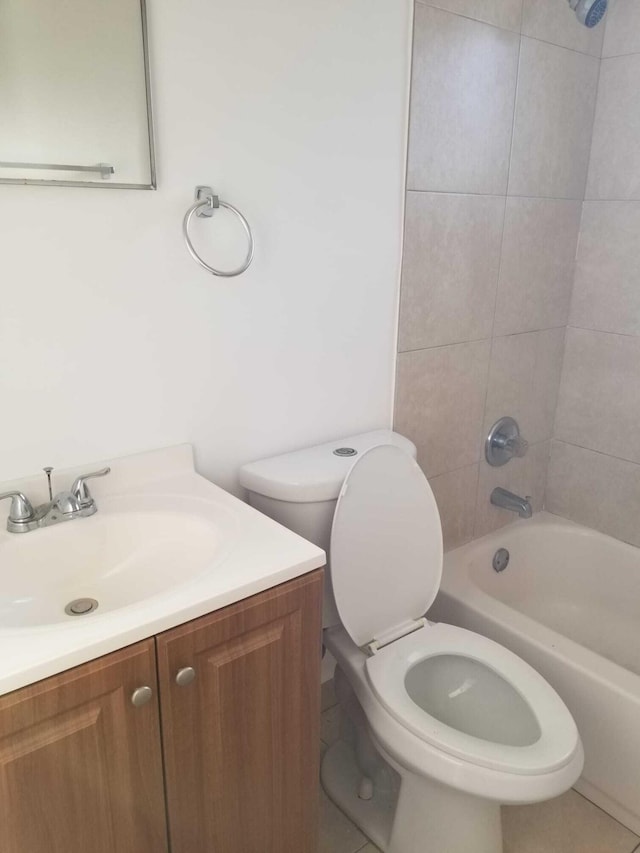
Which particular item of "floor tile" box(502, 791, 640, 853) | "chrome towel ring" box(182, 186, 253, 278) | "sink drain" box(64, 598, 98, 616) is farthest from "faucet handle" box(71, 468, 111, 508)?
"floor tile" box(502, 791, 640, 853)

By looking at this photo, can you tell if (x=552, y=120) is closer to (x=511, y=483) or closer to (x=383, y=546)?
(x=511, y=483)

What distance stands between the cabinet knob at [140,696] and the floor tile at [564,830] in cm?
113

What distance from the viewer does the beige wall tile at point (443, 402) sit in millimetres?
1880

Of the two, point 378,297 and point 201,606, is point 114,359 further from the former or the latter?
point 378,297

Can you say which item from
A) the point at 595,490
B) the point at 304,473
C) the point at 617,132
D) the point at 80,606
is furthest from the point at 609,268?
the point at 80,606

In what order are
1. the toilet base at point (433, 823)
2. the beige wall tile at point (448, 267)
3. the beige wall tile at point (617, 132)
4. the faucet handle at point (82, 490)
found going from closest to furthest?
the faucet handle at point (82, 490) → the toilet base at point (433, 823) → the beige wall tile at point (448, 267) → the beige wall tile at point (617, 132)

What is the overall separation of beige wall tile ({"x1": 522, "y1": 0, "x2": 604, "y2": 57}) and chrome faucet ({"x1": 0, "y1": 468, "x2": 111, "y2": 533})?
1.66 m

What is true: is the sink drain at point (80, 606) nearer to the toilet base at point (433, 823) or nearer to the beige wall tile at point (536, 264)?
the toilet base at point (433, 823)

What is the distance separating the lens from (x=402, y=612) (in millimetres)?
1641

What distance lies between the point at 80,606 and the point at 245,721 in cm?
36

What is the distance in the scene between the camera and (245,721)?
3.70 ft

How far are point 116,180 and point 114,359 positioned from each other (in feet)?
1.12

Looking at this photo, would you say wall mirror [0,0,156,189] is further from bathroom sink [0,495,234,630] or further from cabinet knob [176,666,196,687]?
cabinet knob [176,666,196,687]

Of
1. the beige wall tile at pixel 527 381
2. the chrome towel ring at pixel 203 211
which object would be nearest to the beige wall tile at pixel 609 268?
the beige wall tile at pixel 527 381
